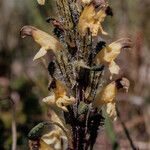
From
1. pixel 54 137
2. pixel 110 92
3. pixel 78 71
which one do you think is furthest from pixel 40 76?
pixel 78 71

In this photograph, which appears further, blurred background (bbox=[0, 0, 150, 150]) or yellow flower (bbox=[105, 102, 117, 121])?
blurred background (bbox=[0, 0, 150, 150])

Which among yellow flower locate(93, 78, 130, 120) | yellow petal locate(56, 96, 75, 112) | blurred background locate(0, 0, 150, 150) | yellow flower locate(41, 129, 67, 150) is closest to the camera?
yellow petal locate(56, 96, 75, 112)

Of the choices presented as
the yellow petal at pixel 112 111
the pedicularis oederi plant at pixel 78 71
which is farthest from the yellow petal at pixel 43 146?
the yellow petal at pixel 112 111

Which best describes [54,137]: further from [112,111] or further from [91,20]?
[91,20]

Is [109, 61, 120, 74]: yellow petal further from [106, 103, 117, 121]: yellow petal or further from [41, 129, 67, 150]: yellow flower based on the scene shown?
[41, 129, 67, 150]: yellow flower

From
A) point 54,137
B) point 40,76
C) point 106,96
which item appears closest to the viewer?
point 106,96

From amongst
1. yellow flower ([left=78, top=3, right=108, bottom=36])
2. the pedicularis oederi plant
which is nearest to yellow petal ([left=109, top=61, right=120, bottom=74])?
the pedicularis oederi plant

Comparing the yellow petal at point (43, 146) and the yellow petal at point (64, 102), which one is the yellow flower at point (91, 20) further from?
the yellow petal at point (43, 146)
